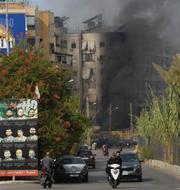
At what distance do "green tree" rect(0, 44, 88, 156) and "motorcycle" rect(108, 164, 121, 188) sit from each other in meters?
7.67

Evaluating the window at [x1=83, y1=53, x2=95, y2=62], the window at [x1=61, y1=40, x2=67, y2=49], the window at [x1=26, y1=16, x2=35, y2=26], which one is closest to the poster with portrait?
the window at [x1=26, y1=16, x2=35, y2=26]

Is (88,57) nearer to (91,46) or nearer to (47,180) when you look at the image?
(91,46)

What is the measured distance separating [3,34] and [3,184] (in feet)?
A: 116

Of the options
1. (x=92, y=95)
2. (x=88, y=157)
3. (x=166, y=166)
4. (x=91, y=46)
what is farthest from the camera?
(x=91, y=46)

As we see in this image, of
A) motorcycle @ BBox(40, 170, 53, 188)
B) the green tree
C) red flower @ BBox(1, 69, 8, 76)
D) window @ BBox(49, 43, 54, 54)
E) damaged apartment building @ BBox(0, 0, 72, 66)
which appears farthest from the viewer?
Answer: window @ BBox(49, 43, 54, 54)

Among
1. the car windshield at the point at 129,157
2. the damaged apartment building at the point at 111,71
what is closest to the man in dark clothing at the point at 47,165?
the car windshield at the point at 129,157

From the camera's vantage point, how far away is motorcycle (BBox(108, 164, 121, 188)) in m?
35.5

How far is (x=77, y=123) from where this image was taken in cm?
4734

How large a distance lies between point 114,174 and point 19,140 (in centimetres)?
684

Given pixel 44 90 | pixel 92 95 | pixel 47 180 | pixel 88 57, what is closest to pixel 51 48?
pixel 92 95

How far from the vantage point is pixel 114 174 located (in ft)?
118

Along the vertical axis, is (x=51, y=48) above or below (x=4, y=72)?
above

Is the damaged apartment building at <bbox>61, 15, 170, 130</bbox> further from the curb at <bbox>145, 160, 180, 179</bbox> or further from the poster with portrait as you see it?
the poster with portrait

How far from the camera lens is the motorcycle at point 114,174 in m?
35.5
